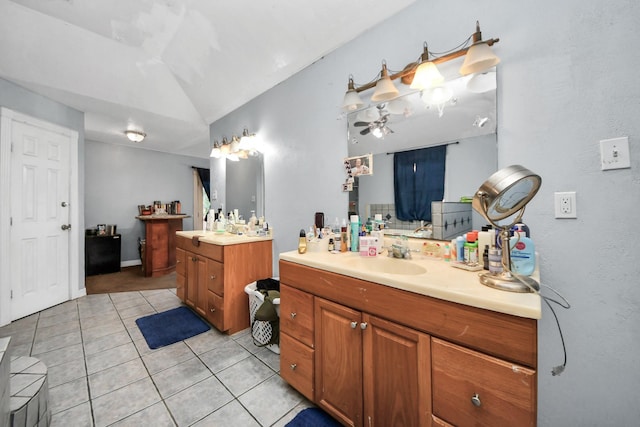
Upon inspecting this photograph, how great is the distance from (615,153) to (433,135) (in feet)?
2.45

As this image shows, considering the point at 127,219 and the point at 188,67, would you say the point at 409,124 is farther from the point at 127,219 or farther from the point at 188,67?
the point at 127,219

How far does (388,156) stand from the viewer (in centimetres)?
164

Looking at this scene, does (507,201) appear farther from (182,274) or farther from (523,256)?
(182,274)

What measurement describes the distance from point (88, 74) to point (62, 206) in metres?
1.61

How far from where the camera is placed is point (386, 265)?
1394 millimetres

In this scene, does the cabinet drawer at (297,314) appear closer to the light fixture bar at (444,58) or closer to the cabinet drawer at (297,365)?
the cabinet drawer at (297,365)

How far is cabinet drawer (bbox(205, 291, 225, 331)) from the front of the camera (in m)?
2.10

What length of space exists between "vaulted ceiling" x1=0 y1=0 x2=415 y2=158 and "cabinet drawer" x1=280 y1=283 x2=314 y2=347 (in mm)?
1921

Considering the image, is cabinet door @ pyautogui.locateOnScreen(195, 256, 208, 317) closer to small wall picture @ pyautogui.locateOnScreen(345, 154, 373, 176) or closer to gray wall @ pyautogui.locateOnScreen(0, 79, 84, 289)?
small wall picture @ pyautogui.locateOnScreen(345, 154, 373, 176)

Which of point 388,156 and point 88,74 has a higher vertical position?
point 88,74

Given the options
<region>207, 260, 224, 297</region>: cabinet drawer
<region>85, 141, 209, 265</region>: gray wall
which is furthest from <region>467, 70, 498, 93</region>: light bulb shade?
<region>85, 141, 209, 265</region>: gray wall

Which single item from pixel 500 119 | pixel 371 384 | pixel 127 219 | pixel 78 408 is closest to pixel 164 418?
pixel 78 408

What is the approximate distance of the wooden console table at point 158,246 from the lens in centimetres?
406

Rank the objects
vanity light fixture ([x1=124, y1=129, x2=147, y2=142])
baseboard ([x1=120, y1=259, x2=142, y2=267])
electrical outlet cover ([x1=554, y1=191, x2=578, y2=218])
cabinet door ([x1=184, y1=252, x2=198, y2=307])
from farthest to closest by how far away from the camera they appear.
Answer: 1. baseboard ([x1=120, y1=259, x2=142, y2=267])
2. vanity light fixture ([x1=124, y1=129, x2=147, y2=142])
3. cabinet door ([x1=184, y1=252, x2=198, y2=307])
4. electrical outlet cover ([x1=554, y1=191, x2=578, y2=218])
